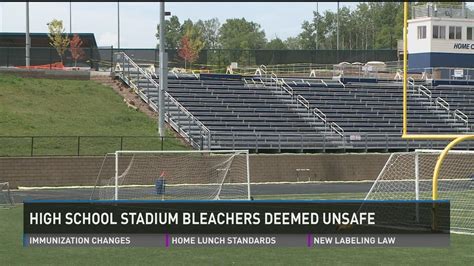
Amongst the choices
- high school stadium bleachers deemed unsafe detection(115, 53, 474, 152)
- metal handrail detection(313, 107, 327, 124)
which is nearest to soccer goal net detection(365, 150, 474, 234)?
high school stadium bleachers deemed unsafe detection(115, 53, 474, 152)

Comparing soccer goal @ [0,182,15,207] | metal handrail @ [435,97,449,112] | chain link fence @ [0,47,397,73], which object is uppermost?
chain link fence @ [0,47,397,73]

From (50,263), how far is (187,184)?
10.8m

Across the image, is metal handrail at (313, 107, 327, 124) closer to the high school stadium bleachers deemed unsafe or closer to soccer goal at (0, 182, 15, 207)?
the high school stadium bleachers deemed unsafe

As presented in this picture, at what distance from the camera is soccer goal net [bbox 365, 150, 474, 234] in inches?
662

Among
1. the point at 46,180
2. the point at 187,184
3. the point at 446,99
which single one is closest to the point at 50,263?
the point at 187,184

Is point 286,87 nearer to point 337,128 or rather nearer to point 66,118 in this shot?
point 337,128

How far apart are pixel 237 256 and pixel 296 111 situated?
27.0 m

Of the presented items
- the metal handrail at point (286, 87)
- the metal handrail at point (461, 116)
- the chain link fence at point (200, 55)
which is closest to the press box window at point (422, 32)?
the chain link fence at point (200, 55)

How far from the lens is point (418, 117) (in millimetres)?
41562

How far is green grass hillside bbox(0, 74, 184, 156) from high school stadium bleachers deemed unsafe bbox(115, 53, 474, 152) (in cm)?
147

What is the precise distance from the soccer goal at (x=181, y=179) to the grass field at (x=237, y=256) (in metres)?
6.69

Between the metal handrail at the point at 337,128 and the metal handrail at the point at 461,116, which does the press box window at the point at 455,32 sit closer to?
the metal handrail at the point at 461,116

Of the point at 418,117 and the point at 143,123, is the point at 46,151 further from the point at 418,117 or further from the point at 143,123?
the point at 418,117

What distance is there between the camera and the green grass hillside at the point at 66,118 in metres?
32.8
